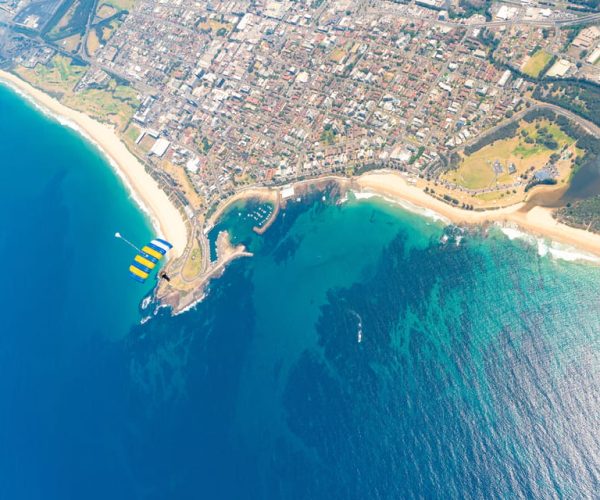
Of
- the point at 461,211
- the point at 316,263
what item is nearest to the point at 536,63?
the point at 461,211

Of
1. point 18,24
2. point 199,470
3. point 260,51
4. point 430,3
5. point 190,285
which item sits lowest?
point 199,470

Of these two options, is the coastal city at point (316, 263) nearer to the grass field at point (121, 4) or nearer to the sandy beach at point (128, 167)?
the sandy beach at point (128, 167)

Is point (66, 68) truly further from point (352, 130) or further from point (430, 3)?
point (430, 3)

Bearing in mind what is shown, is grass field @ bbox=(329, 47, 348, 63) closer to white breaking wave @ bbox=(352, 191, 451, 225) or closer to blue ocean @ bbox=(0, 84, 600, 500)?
blue ocean @ bbox=(0, 84, 600, 500)

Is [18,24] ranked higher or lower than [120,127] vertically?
higher

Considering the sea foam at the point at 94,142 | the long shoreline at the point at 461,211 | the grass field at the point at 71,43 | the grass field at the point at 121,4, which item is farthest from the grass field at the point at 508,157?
the grass field at the point at 71,43

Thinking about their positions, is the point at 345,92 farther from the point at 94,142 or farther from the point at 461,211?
the point at 94,142

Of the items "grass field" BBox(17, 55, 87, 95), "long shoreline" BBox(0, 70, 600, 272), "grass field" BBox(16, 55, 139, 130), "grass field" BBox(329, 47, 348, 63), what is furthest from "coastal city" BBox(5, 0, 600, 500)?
"grass field" BBox(17, 55, 87, 95)

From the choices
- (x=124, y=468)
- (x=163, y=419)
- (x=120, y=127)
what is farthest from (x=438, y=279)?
(x=120, y=127)
